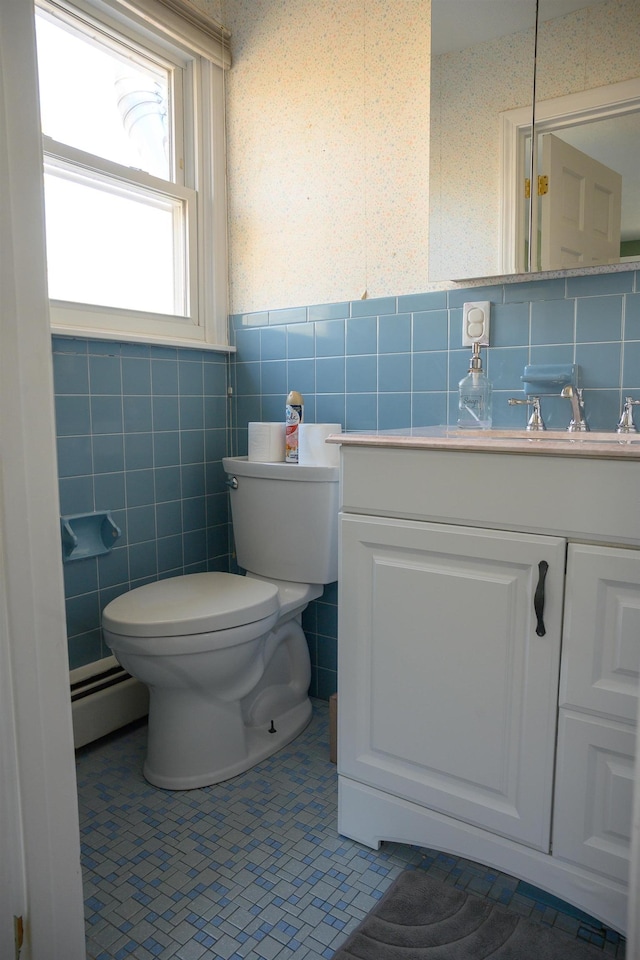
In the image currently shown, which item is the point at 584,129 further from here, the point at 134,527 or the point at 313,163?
the point at 134,527

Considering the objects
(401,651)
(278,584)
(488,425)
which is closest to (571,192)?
(488,425)

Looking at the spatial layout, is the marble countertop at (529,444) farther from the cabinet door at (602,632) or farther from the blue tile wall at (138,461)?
the blue tile wall at (138,461)

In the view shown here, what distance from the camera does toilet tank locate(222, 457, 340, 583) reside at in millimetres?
1680

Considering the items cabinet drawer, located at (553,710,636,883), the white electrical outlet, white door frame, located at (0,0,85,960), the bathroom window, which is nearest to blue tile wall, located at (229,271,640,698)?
the white electrical outlet

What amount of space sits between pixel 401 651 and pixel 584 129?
1181mm

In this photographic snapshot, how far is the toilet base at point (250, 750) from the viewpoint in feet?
5.08

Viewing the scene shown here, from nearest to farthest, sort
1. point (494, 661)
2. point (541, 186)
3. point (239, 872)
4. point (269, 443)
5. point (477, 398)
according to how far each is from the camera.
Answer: point (494, 661), point (239, 872), point (541, 186), point (477, 398), point (269, 443)

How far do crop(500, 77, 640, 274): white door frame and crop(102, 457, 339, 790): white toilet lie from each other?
2.26 ft

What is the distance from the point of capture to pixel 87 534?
Result: 1.70 m

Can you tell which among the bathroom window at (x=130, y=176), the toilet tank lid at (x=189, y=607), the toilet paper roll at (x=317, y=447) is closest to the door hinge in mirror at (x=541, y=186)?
the toilet paper roll at (x=317, y=447)

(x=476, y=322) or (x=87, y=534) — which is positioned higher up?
(x=476, y=322)

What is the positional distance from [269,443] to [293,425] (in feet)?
0.30

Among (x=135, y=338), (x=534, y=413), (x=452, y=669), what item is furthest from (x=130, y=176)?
(x=452, y=669)

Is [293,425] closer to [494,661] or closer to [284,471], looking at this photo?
[284,471]
